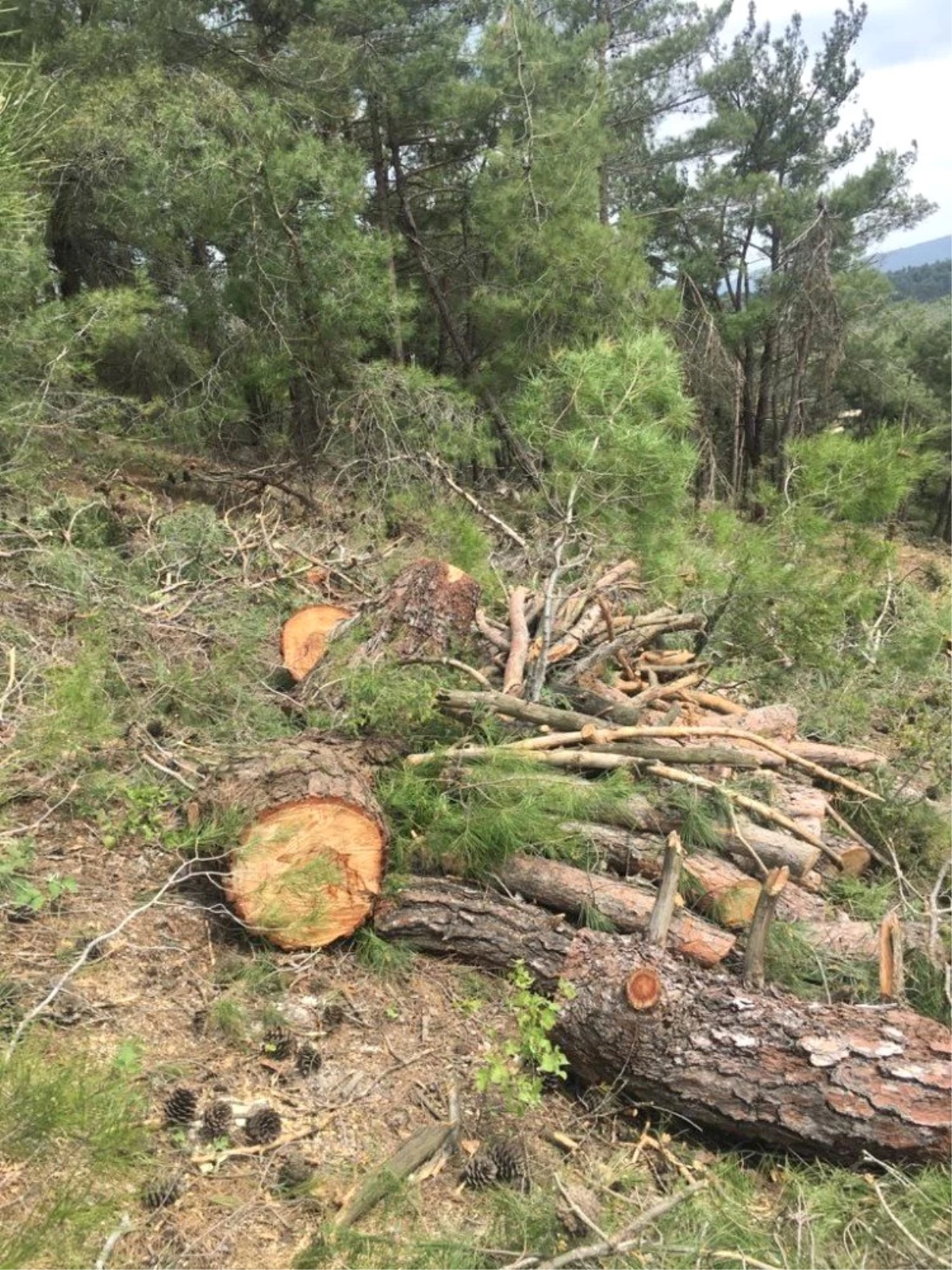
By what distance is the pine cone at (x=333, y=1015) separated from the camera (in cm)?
280

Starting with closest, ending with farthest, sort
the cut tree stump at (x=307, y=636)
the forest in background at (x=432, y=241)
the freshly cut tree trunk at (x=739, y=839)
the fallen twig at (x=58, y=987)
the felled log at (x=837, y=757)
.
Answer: the fallen twig at (x=58, y=987) < the freshly cut tree trunk at (x=739, y=839) < the felled log at (x=837, y=757) < the cut tree stump at (x=307, y=636) < the forest in background at (x=432, y=241)

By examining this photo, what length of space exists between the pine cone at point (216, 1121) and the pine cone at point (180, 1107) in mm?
40

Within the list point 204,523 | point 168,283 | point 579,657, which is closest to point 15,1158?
point 579,657

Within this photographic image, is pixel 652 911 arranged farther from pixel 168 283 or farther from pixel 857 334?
pixel 857 334

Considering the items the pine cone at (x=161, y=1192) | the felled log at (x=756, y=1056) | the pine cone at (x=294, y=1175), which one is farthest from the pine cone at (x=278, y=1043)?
the felled log at (x=756, y=1056)

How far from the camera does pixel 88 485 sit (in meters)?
7.77

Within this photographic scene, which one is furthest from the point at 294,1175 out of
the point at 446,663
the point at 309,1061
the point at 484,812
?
the point at 446,663

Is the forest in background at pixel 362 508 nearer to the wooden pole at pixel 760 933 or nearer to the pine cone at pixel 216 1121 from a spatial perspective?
the pine cone at pixel 216 1121

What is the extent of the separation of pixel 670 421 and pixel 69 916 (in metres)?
3.81

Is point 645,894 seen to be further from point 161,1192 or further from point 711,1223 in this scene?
point 161,1192

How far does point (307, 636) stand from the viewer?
16.0 feet

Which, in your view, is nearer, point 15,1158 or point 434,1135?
point 15,1158

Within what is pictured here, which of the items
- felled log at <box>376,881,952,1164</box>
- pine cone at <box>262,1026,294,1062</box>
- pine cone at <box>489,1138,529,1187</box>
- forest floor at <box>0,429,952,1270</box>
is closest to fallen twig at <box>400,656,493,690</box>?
forest floor at <box>0,429,952,1270</box>

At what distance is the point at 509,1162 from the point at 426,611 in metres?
2.65
